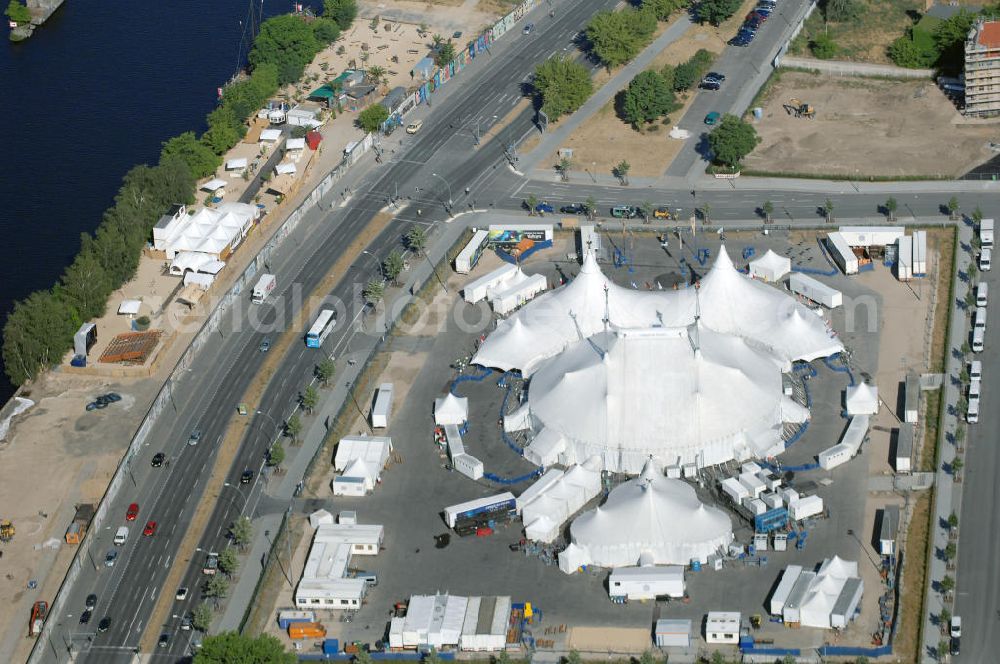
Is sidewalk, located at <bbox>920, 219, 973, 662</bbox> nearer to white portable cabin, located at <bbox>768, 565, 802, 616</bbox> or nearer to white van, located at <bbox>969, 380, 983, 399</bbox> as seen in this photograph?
white van, located at <bbox>969, 380, 983, 399</bbox>

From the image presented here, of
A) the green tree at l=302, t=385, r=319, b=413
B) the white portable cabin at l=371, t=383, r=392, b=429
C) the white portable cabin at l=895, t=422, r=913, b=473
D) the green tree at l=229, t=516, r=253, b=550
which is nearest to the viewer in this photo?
the green tree at l=229, t=516, r=253, b=550

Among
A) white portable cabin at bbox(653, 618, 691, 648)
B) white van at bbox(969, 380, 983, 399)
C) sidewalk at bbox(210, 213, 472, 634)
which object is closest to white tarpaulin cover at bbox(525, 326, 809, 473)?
white van at bbox(969, 380, 983, 399)

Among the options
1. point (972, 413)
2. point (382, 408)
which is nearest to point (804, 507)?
point (972, 413)

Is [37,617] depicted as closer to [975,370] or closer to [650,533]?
[650,533]

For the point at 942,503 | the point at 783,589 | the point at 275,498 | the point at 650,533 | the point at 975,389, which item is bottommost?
the point at 942,503

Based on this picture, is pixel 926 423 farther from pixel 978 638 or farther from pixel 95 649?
pixel 95 649
